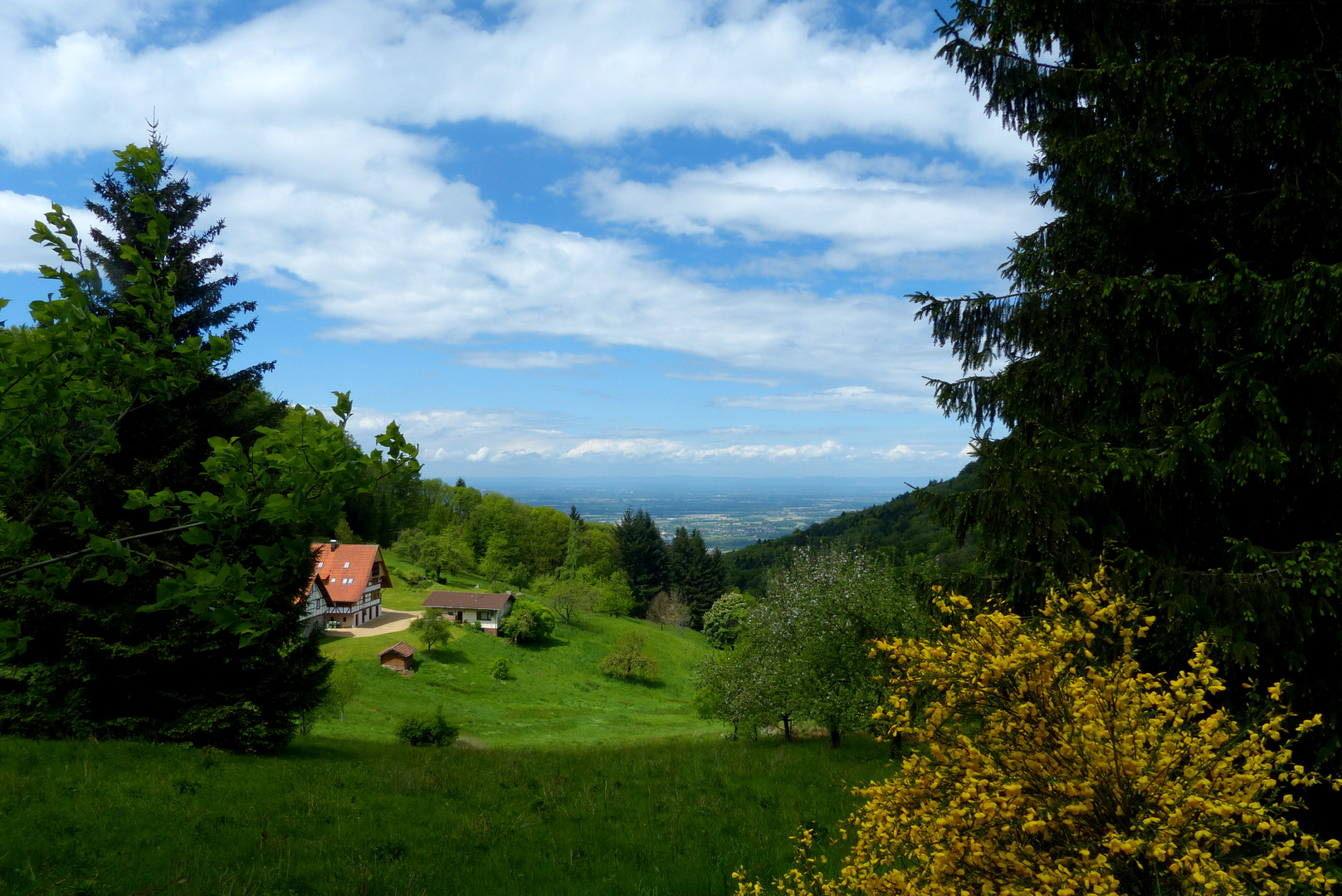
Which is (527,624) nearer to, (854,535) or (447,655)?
(447,655)

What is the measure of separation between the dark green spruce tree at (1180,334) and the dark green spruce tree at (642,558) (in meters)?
82.2

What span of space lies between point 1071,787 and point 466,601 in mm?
59091

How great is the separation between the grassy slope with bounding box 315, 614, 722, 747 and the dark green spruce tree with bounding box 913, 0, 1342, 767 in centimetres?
1822

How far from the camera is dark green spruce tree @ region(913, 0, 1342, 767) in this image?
5703 millimetres

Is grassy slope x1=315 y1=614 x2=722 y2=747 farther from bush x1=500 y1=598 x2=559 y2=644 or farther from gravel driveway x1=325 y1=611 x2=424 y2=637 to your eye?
gravel driveway x1=325 y1=611 x2=424 y2=637

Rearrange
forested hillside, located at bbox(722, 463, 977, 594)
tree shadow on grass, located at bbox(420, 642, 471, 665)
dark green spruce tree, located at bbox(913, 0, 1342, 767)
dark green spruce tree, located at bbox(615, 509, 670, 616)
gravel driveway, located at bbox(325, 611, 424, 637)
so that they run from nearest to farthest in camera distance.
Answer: dark green spruce tree, located at bbox(913, 0, 1342, 767) < tree shadow on grass, located at bbox(420, 642, 471, 665) < gravel driveway, located at bbox(325, 611, 424, 637) < dark green spruce tree, located at bbox(615, 509, 670, 616) < forested hillside, located at bbox(722, 463, 977, 594)

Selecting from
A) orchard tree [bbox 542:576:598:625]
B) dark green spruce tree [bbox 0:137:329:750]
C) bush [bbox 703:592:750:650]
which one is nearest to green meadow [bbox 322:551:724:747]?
orchard tree [bbox 542:576:598:625]

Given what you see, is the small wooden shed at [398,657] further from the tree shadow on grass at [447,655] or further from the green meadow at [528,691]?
the tree shadow on grass at [447,655]

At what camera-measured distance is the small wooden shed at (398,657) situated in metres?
41.2

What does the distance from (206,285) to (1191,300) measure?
1793 centimetres

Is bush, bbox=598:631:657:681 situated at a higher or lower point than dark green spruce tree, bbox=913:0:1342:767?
lower

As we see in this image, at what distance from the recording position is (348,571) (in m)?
54.7

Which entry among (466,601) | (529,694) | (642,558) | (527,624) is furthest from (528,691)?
(642,558)

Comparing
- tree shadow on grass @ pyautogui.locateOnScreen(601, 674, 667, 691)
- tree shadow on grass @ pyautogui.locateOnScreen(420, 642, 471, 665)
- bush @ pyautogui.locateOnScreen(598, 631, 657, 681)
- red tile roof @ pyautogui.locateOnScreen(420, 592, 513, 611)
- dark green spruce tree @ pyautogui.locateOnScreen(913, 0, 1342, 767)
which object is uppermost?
dark green spruce tree @ pyautogui.locateOnScreen(913, 0, 1342, 767)
